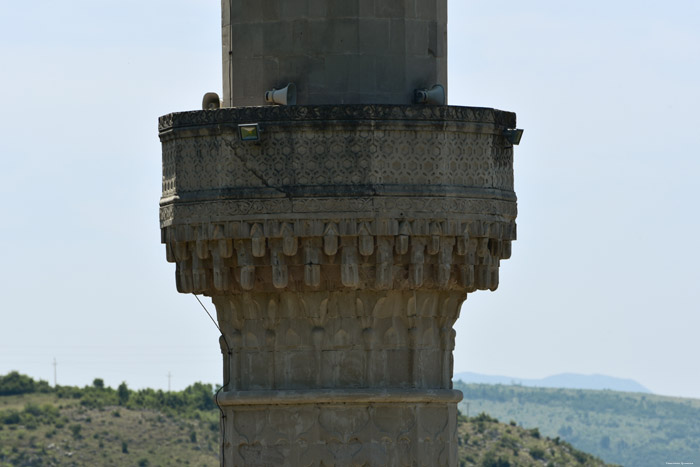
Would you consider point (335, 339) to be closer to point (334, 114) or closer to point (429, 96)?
point (334, 114)

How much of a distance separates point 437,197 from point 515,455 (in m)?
118

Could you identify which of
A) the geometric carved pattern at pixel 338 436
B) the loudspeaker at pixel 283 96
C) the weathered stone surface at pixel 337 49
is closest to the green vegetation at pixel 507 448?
the geometric carved pattern at pixel 338 436

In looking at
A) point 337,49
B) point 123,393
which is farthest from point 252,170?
point 123,393

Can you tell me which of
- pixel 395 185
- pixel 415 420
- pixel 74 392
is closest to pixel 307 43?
pixel 395 185

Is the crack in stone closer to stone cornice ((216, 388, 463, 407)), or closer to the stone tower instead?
the stone tower

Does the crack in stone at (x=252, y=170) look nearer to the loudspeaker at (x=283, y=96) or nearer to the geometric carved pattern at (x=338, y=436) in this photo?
the loudspeaker at (x=283, y=96)

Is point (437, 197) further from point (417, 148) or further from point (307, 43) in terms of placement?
point (307, 43)

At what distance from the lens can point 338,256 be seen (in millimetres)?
20500

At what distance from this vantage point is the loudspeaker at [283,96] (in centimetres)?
2055


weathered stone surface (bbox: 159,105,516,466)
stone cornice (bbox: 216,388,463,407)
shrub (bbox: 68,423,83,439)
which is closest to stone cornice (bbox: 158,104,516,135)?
weathered stone surface (bbox: 159,105,516,466)

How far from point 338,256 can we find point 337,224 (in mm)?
373

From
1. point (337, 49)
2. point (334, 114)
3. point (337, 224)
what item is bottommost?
point (337, 224)

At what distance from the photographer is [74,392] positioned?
149 meters

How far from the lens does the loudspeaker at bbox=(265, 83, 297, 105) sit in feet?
67.4
